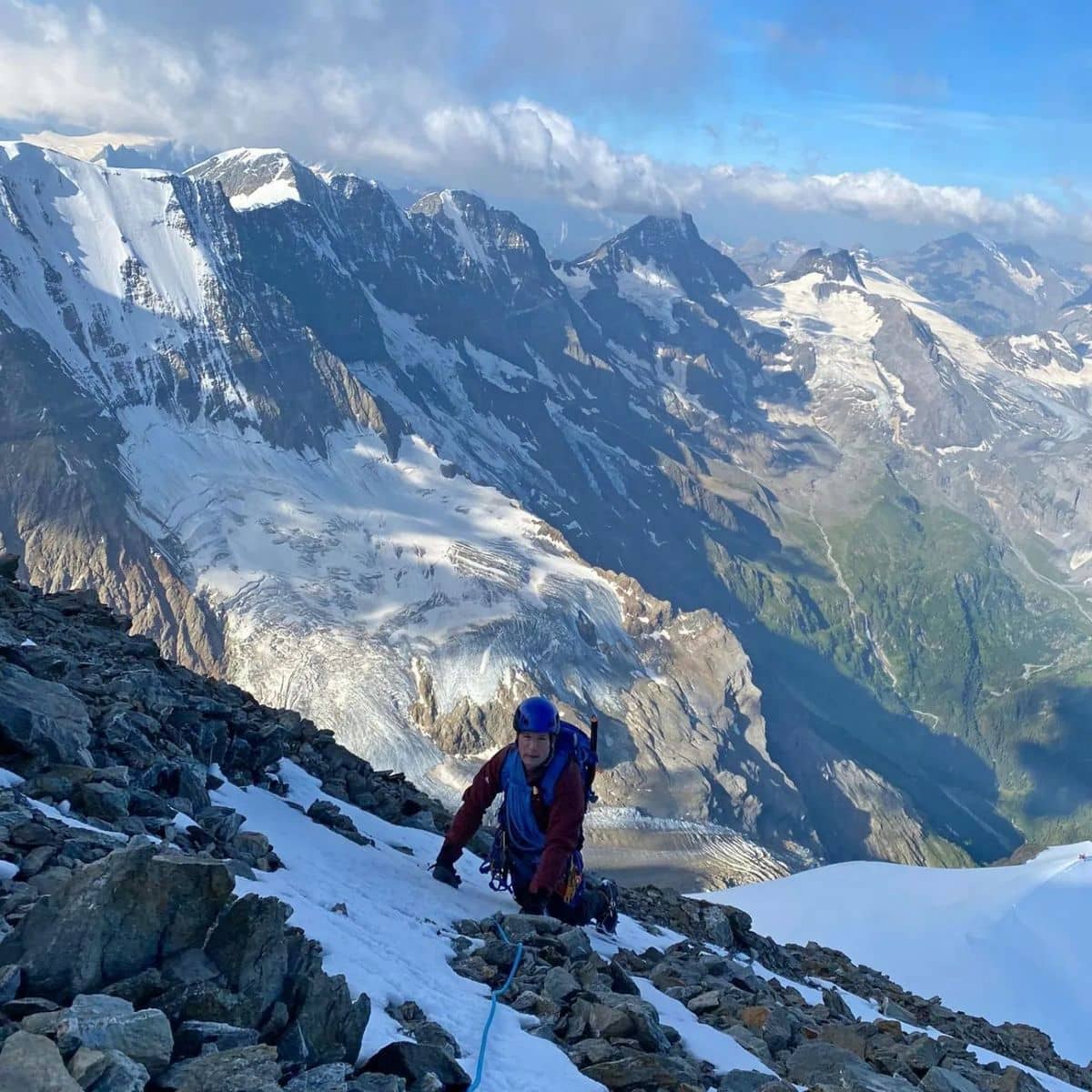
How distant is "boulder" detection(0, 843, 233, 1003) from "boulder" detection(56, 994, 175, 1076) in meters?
0.63

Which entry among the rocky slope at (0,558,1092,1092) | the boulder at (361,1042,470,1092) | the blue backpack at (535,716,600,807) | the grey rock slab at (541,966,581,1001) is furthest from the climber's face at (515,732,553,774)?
the boulder at (361,1042,470,1092)

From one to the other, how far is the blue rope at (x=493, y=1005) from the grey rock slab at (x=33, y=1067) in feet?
11.5

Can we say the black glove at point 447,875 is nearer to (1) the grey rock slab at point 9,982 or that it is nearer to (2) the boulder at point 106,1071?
(1) the grey rock slab at point 9,982

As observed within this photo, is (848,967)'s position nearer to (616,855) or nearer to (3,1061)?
(3,1061)

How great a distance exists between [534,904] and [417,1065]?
7.11 metres

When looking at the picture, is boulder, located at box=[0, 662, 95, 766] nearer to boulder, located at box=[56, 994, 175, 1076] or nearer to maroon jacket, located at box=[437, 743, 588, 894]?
maroon jacket, located at box=[437, 743, 588, 894]

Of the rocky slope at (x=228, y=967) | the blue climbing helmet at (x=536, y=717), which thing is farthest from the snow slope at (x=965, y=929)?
the blue climbing helmet at (x=536, y=717)

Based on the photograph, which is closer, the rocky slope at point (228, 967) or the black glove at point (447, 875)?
the rocky slope at point (228, 967)

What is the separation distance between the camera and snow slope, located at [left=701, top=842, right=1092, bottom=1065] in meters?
32.2

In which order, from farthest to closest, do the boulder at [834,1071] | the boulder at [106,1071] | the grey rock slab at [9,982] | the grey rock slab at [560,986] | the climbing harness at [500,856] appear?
the climbing harness at [500,856] → the grey rock slab at [560,986] → the boulder at [834,1071] → the grey rock slab at [9,982] → the boulder at [106,1071]

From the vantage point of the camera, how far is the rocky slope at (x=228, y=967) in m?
7.02

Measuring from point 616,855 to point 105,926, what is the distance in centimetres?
17781

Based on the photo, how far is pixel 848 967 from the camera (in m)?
26.9

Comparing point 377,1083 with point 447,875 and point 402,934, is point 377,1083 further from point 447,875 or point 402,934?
point 447,875
